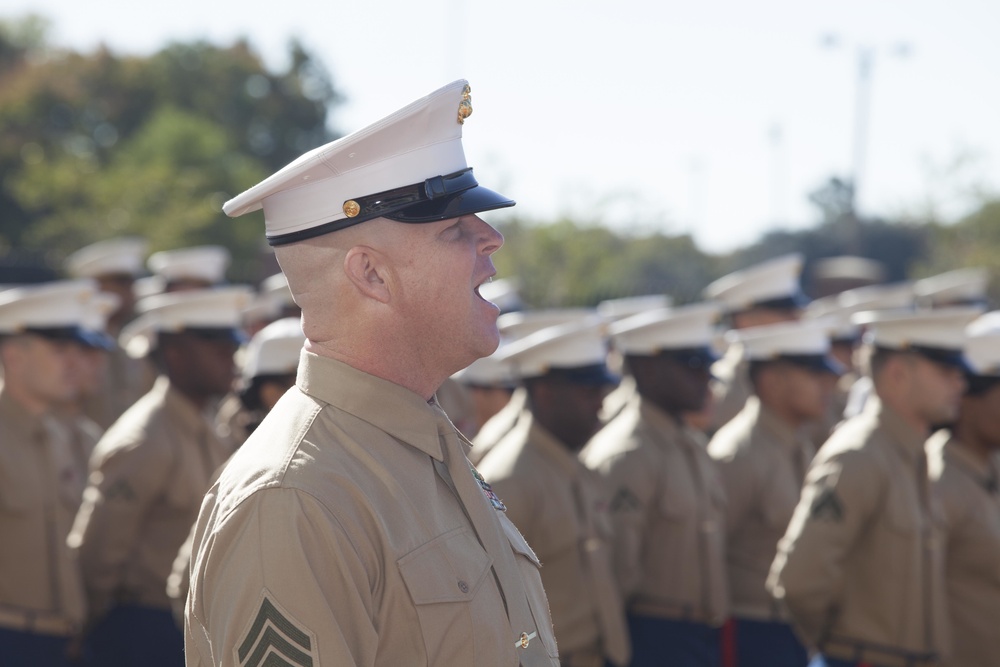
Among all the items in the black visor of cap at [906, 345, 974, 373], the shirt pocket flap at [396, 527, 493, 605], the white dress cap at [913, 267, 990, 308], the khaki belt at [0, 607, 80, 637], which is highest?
the shirt pocket flap at [396, 527, 493, 605]

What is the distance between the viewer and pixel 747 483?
6836mm

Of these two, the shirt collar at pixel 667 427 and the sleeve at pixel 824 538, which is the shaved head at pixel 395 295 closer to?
the sleeve at pixel 824 538

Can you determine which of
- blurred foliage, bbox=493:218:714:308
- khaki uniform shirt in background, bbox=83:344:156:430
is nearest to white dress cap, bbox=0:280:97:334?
khaki uniform shirt in background, bbox=83:344:156:430

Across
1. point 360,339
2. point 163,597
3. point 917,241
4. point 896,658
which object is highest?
point 360,339

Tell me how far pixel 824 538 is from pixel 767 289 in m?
4.33

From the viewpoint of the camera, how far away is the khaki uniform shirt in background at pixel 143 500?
5504 millimetres

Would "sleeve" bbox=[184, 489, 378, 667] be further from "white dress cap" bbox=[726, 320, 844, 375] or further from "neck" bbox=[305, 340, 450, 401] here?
"white dress cap" bbox=[726, 320, 844, 375]

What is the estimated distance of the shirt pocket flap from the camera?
1958mm

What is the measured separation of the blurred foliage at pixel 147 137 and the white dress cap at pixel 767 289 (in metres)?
20.8

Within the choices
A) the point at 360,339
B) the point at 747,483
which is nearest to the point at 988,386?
the point at 747,483

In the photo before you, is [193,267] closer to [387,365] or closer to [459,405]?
[459,405]

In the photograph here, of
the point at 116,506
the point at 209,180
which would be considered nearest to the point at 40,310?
the point at 116,506

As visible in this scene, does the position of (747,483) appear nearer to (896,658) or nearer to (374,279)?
(896,658)

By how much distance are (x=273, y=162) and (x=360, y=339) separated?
150 ft
